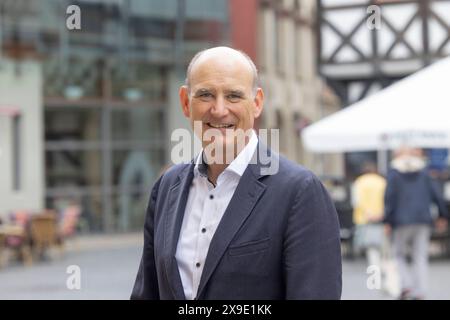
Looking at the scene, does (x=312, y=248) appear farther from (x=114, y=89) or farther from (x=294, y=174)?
(x=114, y=89)

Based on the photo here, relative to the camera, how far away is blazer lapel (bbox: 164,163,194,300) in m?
2.64

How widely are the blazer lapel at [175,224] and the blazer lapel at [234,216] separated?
9cm

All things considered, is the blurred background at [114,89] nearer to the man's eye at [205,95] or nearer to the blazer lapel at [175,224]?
the blazer lapel at [175,224]

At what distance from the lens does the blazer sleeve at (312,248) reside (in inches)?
98.5

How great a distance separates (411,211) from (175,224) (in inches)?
326

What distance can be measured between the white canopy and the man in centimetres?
631

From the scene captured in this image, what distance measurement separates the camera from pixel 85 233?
23719 mm

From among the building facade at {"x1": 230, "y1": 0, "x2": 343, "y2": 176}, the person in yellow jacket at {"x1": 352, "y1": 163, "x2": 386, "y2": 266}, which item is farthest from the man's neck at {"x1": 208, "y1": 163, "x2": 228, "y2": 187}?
the building facade at {"x1": 230, "y1": 0, "x2": 343, "y2": 176}

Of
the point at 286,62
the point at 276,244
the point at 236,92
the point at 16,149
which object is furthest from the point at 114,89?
the point at 276,244

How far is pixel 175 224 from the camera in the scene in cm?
272

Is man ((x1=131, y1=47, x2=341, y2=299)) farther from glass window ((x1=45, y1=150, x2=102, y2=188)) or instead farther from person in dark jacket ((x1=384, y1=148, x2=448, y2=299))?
glass window ((x1=45, y1=150, x2=102, y2=188))

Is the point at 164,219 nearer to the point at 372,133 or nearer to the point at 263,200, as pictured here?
the point at 263,200
